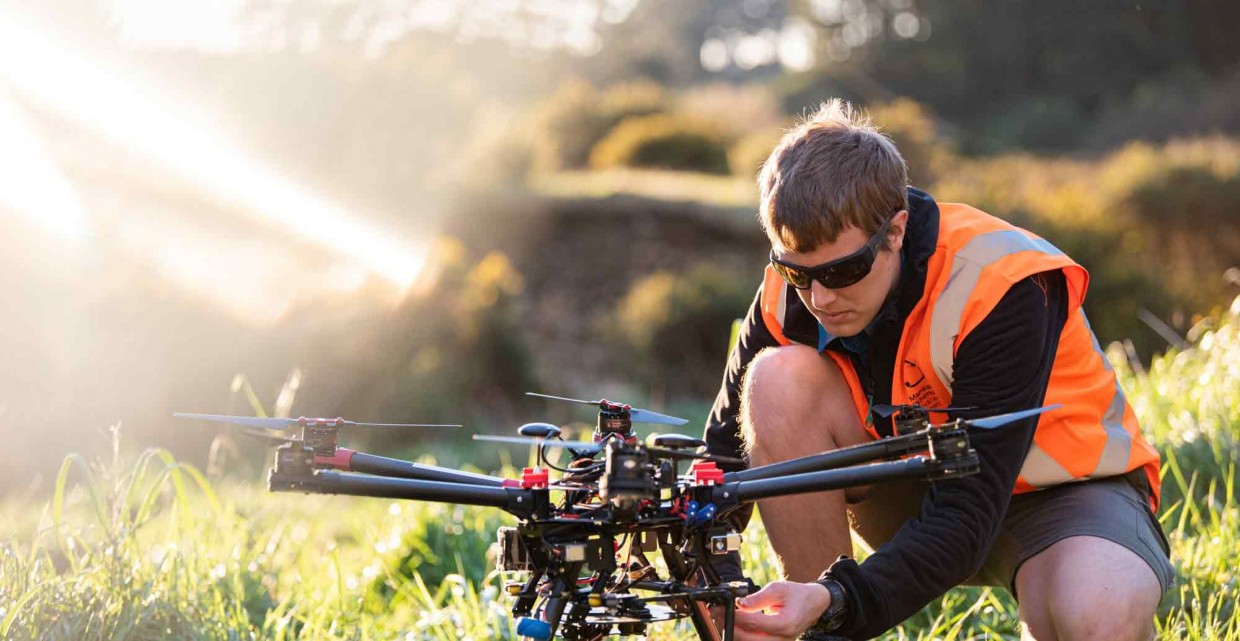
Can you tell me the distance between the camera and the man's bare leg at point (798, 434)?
11.0ft

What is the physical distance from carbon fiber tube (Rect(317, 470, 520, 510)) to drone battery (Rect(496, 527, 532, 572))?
78 millimetres

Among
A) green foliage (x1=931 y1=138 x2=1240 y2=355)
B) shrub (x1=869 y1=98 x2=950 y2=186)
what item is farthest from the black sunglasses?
shrub (x1=869 y1=98 x2=950 y2=186)

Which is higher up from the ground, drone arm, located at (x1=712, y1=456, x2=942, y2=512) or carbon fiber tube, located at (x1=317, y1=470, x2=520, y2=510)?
drone arm, located at (x1=712, y1=456, x2=942, y2=512)

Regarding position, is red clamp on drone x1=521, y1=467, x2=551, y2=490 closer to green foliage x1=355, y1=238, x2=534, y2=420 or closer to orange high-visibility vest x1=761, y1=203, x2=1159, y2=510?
orange high-visibility vest x1=761, y1=203, x2=1159, y2=510

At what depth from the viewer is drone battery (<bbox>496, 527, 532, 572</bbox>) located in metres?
2.35

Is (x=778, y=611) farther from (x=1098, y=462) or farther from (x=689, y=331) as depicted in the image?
(x=689, y=331)

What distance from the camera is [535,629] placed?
2211mm

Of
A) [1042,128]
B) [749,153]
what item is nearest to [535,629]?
[749,153]

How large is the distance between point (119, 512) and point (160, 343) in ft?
27.6

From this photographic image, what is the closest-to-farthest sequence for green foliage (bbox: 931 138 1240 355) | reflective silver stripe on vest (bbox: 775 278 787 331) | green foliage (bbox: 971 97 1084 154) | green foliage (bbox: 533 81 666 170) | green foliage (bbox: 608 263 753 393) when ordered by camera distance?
reflective silver stripe on vest (bbox: 775 278 787 331)
green foliage (bbox: 931 138 1240 355)
green foliage (bbox: 608 263 753 393)
green foliage (bbox: 533 81 666 170)
green foliage (bbox: 971 97 1084 154)

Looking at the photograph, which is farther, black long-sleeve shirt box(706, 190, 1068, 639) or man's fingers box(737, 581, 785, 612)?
black long-sleeve shirt box(706, 190, 1068, 639)

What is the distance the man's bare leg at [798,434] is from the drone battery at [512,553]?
1115 millimetres

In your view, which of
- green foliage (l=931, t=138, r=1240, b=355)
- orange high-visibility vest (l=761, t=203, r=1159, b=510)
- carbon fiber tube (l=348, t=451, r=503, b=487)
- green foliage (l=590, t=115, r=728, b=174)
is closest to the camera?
carbon fiber tube (l=348, t=451, r=503, b=487)

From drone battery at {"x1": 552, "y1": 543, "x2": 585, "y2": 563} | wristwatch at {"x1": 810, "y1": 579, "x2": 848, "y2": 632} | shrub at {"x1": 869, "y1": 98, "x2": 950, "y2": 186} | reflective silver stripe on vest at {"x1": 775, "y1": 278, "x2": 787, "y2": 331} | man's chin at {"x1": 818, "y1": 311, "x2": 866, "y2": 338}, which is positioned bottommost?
wristwatch at {"x1": 810, "y1": 579, "x2": 848, "y2": 632}
